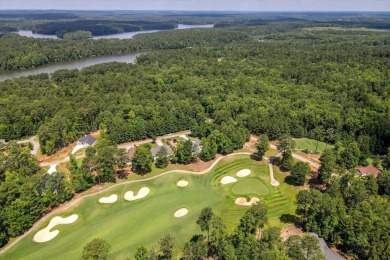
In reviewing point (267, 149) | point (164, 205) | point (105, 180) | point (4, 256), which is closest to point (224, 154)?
point (267, 149)

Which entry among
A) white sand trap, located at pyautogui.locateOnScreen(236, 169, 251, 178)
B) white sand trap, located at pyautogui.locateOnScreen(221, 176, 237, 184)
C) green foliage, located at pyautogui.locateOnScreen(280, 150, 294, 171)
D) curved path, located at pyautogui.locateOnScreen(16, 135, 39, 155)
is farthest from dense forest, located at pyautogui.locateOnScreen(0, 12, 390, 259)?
white sand trap, located at pyautogui.locateOnScreen(221, 176, 237, 184)

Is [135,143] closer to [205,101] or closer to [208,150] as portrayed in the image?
[208,150]

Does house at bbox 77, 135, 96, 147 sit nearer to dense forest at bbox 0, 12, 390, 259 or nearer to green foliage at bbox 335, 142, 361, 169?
dense forest at bbox 0, 12, 390, 259

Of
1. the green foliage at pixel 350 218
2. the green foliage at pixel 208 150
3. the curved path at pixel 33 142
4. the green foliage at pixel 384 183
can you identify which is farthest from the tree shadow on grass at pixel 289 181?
the curved path at pixel 33 142

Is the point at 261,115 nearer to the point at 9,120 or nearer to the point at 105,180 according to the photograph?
the point at 105,180

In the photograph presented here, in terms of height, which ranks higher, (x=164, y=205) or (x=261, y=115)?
(x=261, y=115)

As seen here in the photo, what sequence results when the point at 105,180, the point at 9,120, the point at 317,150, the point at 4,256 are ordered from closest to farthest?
the point at 4,256, the point at 105,180, the point at 317,150, the point at 9,120
